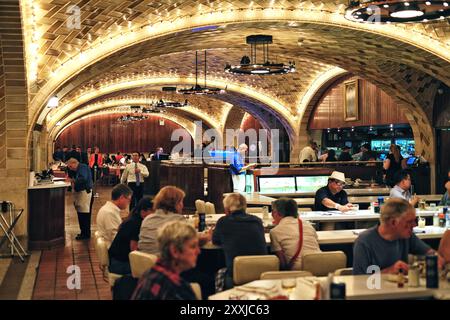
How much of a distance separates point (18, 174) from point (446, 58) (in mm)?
8266

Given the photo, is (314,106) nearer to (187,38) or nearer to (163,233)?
(187,38)

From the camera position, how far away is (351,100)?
782 inches

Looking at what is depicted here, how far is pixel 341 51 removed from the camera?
1521 centimetres

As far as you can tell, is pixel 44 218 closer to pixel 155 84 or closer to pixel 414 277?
pixel 414 277

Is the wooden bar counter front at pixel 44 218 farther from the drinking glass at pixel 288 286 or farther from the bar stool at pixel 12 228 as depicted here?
the drinking glass at pixel 288 286

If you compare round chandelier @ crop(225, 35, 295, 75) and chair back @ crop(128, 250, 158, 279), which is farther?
round chandelier @ crop(225, 35, 295, 75)

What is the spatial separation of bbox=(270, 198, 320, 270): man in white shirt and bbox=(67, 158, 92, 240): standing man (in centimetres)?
585

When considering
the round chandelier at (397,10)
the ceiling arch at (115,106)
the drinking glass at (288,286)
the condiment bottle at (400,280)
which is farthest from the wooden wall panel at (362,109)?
the drinking glass at (288,286)

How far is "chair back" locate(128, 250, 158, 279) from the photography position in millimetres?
4922

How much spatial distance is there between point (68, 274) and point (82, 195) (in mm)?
2847

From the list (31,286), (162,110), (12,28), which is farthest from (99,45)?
(162,110)

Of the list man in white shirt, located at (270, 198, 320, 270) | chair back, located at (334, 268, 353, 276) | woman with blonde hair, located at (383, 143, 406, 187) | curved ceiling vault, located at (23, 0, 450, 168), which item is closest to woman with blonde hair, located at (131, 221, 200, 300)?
chair back, located at (334, 268, 353, 276)

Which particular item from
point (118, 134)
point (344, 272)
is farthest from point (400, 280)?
point (118, 134)

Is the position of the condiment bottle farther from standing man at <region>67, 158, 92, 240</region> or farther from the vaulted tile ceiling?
standing man at <region>67, 158, 92, 240</region>
